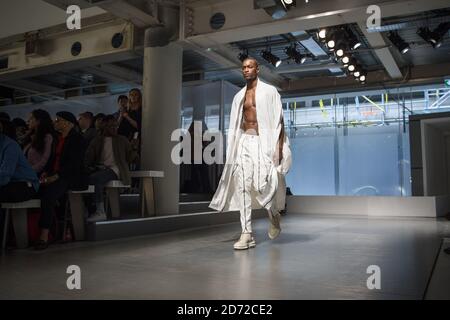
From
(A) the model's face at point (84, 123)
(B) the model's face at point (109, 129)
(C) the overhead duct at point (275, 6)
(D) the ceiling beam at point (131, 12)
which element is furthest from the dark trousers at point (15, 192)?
(C) the overhead duct at point (275, 6)

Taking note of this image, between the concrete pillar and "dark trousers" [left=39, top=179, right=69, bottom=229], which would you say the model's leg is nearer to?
"dark trousers" [left=39, top=179, right=69, bottom=229]

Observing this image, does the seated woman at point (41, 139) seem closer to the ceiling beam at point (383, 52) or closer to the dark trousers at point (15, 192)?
the dark trousers at point (15, 192)

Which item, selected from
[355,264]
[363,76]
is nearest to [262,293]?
[355,264]

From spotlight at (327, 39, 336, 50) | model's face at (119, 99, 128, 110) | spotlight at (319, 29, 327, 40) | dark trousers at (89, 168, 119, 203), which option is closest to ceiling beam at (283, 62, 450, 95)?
spotlight at (327, 39, 336, 50)

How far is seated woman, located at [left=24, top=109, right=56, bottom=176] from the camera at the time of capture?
3.67 metres

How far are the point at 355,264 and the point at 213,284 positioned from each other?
1.15m

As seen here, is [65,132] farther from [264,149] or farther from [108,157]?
[264,149]

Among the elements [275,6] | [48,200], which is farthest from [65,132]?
[275,6]

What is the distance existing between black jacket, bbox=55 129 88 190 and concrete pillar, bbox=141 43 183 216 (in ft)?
5.66

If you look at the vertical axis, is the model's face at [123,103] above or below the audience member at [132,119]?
above

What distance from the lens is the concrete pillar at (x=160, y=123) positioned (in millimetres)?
5395

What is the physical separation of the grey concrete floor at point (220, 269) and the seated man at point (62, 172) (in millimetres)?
279

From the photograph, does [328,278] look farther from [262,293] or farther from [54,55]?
[54,55]
